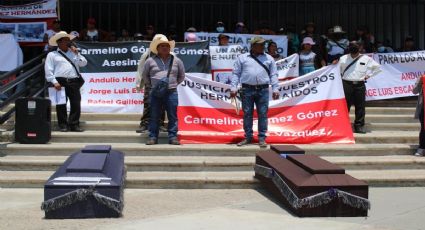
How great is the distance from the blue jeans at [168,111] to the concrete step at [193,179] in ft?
3.85

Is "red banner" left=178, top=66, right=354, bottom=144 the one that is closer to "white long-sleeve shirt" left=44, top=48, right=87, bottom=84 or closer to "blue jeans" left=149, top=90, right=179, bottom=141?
"blue jeans" left=149, top=90, right=179, bottom=141

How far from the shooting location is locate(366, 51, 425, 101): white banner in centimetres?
1293

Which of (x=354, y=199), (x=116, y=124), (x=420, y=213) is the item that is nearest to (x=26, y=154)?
(x=116, y=124)

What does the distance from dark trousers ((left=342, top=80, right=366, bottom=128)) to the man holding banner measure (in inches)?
72.8

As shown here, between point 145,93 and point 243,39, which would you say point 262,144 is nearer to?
point 145,93

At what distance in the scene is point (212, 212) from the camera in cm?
691

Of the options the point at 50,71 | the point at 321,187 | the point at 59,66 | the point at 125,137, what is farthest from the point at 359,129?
the point at 50,71

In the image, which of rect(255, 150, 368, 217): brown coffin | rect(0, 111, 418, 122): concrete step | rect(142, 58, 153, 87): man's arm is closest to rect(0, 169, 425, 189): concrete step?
rect(255, 150, 368, 217): brown coffin

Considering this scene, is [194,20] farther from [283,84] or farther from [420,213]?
[420,213]

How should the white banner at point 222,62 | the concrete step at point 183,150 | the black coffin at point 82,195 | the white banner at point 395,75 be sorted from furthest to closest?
1. the white banner at point 395,75
2. the white banner at point 222,62
3. the concrete step at point 183,150
4. the black coffin at point 82,195

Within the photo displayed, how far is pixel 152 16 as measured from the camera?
599 inches

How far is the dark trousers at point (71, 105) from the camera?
10454 millimetres

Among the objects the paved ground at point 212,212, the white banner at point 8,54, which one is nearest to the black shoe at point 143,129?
the paved ground at point 212,212

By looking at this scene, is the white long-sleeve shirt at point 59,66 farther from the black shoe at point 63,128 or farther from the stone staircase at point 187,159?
the stone staircase at point 187,159
